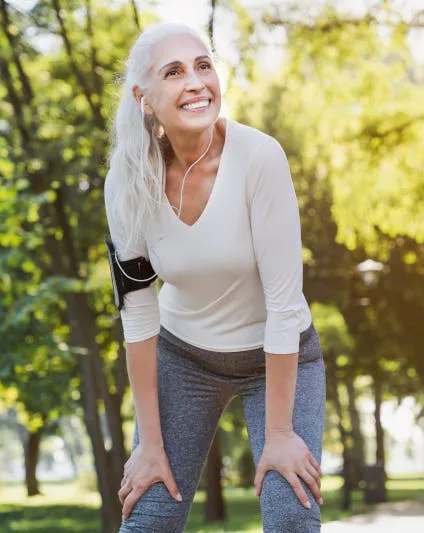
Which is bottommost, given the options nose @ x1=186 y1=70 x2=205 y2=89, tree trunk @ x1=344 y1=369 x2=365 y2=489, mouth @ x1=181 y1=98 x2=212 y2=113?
tree trunk @ x1=344 y1=369 x2=365 y2=489

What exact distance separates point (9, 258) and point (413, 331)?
1396 cm

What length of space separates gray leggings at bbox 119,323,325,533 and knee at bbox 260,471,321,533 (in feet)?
0.38


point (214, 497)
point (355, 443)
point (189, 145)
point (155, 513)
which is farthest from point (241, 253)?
point (355, 443)

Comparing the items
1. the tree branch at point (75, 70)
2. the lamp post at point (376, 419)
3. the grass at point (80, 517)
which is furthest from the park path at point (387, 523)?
the tree branch at point (75, 70)

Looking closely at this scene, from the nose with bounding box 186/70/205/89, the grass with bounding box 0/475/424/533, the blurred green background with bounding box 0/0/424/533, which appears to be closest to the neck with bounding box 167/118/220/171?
the nose with bounding box 186/70/205/89

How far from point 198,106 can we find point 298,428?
3.05ft

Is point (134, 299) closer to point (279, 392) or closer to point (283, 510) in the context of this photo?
point (279, 392)

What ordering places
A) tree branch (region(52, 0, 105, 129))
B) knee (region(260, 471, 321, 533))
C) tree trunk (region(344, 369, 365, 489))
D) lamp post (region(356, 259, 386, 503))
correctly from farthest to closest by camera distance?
tree trunk (region(344, 369, 365, 489)) → lamp post (region(356, 259, 386, 503)) → tree branch (region(52, 0, 105, 129)) → knee (region(260, 471, 321, 533))

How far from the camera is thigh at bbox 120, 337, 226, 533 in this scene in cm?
308

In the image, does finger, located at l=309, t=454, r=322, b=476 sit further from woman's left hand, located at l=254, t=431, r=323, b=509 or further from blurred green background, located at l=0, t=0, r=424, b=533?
blurred green background, located at l=0, t=0, r=424, b=533

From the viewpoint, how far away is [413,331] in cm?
2461

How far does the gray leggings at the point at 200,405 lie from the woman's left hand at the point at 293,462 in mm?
49

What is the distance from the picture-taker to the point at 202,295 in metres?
3.10

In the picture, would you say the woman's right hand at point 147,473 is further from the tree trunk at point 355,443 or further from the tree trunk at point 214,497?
the tree trunk at point 355,443
